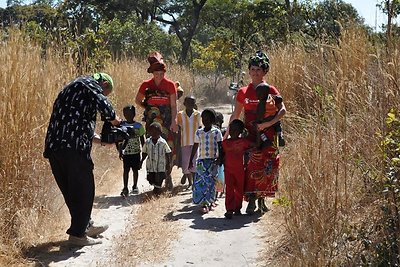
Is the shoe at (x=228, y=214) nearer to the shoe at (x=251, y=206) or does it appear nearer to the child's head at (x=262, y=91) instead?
the shoe at (x=251, y=206)

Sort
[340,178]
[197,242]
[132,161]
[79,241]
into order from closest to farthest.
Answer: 1. [340,178]
2. [79,241]
3. [197,242]
4. [132,161]

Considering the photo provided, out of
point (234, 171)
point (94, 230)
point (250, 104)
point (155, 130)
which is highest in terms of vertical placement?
point (250, 104)

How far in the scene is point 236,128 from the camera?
5539 millimetres

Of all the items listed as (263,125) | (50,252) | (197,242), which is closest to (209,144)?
(263,125)

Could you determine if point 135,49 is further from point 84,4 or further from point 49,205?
point 49,205

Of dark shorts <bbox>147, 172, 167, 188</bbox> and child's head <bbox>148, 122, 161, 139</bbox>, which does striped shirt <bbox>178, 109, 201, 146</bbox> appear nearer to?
child's head <bbox>148, 122, 161, 139</bbox>

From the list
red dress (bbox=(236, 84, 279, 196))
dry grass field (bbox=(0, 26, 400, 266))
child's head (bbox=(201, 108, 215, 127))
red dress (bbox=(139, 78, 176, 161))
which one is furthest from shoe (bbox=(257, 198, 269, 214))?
red dress (bbox=(139, 78, 176, 161))

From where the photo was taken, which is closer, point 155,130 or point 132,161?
point 155,130

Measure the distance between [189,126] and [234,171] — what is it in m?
1.46

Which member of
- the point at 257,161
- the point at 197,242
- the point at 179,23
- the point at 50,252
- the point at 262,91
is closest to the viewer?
the point at 50,252

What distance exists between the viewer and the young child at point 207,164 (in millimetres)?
5809

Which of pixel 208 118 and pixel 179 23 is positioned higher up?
pixel 179 23

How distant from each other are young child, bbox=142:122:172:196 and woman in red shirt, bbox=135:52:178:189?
0.20m

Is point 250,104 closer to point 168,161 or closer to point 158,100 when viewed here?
point 158,100
